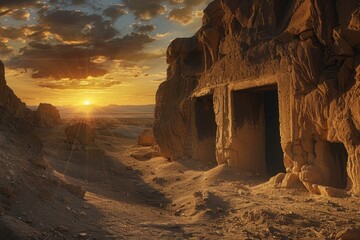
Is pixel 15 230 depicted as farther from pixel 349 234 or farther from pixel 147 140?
pixel 147 140

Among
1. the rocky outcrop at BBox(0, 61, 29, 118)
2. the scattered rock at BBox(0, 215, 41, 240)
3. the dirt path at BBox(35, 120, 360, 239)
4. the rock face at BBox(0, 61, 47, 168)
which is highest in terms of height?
the rocky outcrop at BBox(0, 61, 29, 118)

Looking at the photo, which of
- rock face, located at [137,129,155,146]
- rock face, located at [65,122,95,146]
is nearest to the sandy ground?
rock face, located at [65,122,95,146]

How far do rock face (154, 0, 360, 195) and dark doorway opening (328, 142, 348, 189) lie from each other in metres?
0.02

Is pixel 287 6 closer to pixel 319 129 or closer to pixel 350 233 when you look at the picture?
pixel 319 129

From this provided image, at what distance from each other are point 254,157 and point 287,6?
379 cm

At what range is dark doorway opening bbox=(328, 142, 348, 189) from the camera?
270 inches

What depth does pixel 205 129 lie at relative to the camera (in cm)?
1155

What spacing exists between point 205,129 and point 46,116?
15.2 meters

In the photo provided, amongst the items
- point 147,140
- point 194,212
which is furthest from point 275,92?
point 147,140

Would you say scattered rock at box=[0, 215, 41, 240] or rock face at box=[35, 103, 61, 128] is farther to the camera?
rock face at box=[35, 103, 61, 128]

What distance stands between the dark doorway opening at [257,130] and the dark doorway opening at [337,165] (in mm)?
2361

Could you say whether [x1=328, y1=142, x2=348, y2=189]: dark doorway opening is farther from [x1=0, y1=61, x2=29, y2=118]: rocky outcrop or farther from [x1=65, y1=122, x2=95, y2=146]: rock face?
[x1=65, y1=122, x2=95, y2=146]: rock face

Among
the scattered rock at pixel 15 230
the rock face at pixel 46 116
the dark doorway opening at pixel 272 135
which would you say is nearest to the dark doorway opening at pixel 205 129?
the dark doorway opening at pixel 272 135

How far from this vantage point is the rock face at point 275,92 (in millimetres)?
6277
